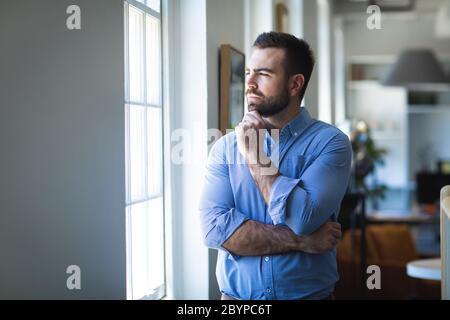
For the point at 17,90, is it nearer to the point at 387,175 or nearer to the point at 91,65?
the point at 91,65

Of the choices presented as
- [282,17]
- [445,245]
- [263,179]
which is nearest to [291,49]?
[263,179]

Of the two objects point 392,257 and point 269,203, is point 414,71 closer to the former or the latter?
point 392,257

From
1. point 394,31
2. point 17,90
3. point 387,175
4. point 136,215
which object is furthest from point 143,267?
point 394,31

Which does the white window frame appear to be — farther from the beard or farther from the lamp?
the lamp

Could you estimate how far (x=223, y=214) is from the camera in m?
1.54

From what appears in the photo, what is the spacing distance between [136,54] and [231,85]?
1.29 ft

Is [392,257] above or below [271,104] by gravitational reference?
below

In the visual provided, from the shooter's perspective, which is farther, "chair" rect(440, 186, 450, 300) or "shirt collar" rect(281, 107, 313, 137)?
"shirt collar" rect(281, 107, 313, 137)

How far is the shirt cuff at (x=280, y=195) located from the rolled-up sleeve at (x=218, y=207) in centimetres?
9

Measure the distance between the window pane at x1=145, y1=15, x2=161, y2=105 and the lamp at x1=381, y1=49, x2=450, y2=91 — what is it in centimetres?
530

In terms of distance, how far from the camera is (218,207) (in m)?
1.55

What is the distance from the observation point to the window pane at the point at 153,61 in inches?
64.7

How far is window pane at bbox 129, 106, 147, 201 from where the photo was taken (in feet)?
5.07

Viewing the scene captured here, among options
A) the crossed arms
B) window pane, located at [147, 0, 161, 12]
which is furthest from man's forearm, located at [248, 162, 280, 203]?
window pane, located at [147, 0, 161, 12]
